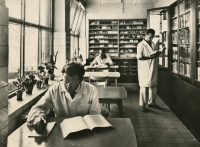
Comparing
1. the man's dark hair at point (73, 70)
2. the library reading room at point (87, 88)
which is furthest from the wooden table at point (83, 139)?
the man's dark hair at point (73, 70)

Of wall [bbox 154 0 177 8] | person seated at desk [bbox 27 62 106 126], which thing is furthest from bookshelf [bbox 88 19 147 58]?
person seated at desk [bbox 27 62 106 126]

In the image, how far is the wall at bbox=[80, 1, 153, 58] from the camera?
981cm

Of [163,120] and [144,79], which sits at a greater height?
[144,79]

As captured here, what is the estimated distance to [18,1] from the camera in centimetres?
371

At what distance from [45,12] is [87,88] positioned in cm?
387

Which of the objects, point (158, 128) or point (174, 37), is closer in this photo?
point (158, 128)

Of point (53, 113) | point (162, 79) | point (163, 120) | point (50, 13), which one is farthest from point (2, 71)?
point (162, 79)

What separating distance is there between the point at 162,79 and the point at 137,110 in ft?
4.36

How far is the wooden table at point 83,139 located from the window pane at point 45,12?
3.95 meters

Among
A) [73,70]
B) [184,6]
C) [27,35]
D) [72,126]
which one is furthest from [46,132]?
[184,6]

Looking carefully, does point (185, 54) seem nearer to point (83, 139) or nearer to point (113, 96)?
point (113, 96)

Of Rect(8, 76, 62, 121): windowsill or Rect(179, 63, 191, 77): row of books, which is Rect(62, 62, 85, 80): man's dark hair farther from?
Rect(179, 63, 191, 77): row of books

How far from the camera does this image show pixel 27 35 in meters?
4.12

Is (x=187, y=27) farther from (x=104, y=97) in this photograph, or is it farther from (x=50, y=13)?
(x=50, y=13)
